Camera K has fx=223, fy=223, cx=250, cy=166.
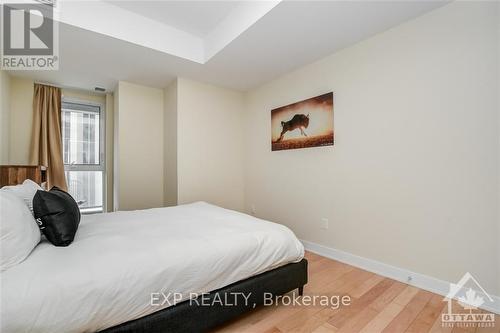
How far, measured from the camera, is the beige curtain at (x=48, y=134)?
3.45m

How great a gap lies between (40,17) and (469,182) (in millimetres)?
4043

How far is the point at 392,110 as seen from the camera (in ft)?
7.31

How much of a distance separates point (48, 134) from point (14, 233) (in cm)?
331

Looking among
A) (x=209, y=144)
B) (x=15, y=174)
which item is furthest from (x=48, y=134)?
(x=209, y=144)

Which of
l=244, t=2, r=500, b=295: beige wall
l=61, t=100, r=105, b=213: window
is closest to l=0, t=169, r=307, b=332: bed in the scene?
l=244, t=2, r=500, b=295: beige wall

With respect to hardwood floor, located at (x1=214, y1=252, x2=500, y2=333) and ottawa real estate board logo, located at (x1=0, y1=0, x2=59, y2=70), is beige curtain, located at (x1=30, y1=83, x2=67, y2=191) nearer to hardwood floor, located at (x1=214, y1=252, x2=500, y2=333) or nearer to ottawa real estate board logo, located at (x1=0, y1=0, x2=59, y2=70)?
ottawa real estate board logo, located at (x1=0, y1=0, x2=59, y2=70)

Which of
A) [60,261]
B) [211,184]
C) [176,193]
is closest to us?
[60,261]

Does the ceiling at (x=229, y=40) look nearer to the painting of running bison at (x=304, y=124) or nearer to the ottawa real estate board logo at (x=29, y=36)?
the ottawa real estate board logo at (x=29, y=36)

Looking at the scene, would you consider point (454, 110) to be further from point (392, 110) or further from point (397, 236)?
point (397, 236)

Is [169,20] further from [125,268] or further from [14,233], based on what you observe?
[125,268]

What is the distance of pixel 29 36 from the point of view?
93.1 inches

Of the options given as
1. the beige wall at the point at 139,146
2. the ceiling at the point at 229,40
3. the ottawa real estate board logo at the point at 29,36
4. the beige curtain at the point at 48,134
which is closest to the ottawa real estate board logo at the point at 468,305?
the ceiling at the point at 229,40

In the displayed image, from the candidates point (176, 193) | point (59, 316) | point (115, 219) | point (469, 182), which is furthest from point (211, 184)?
point (469, 182)

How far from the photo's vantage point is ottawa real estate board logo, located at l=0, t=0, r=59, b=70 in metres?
2.03
